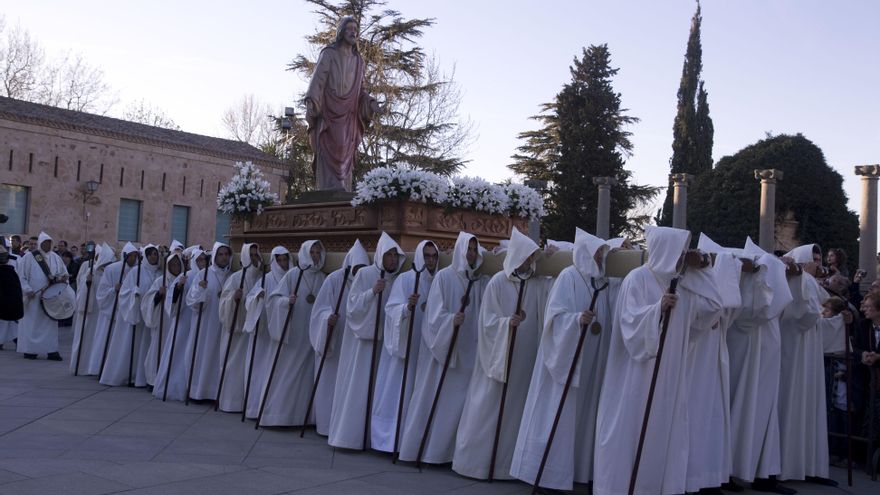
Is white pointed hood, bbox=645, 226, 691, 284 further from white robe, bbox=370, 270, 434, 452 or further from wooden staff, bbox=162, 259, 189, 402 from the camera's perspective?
wooden staff, bbox=162, 259, 189, 402

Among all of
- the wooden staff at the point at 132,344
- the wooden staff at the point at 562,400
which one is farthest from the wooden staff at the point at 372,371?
the wooden staff at the point at 132,344

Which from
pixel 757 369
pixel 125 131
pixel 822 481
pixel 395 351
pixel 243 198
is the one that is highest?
pixel 125 131

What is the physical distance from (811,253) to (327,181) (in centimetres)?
798

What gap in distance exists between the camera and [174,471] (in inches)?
269

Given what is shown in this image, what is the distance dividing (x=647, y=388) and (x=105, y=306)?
8.96 m

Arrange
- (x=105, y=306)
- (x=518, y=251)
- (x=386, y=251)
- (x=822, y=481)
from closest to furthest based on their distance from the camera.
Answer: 1. (x=518, y=251)
2. (x=822, y=481)
3. (x=386, y=251)
4. (x=105, y=306)

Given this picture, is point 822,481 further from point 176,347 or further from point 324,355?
point 176,347

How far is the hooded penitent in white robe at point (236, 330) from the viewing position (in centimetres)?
1003

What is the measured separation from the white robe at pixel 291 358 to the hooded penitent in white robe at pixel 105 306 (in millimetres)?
4171

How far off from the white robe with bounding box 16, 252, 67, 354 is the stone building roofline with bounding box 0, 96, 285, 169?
1873 centimetres

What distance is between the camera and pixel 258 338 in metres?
9.77

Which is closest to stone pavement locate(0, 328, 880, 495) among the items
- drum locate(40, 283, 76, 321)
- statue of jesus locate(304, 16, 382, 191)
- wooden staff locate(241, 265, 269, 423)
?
wooden staff locate(241, 265, 269, 423)

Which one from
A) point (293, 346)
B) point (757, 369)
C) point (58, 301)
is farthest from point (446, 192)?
point (58, 301)

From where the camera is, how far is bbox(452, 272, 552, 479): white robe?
715 centimetres
